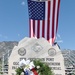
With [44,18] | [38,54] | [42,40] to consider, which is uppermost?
[44,18]

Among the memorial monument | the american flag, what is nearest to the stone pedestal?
the memorial monument

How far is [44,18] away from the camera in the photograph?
17312 mm

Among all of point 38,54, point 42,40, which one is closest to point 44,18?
point 42,40

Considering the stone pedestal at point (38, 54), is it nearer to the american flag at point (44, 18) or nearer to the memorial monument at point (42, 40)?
the memorial monument at point (42, 40)

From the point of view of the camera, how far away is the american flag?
16.8 m

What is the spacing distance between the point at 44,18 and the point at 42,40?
8.73ft

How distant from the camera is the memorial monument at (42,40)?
48.2ft

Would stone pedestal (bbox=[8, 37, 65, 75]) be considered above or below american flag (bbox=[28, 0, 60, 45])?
below

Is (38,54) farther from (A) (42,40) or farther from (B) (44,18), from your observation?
(B) (44,18)

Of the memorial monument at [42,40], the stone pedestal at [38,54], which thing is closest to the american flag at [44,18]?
the memorial monument at [42,40]

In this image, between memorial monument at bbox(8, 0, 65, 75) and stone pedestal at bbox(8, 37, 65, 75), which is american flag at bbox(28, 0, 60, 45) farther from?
stone pedestal at bbox(8, 37, 65, 75)

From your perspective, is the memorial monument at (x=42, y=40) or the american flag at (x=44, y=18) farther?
the american flag at (x=44, y=18)

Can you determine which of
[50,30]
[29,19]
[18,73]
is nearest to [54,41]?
[50,30]

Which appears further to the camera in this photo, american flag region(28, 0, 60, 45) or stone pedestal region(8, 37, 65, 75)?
american flag region(28, 0, 60, 45)
